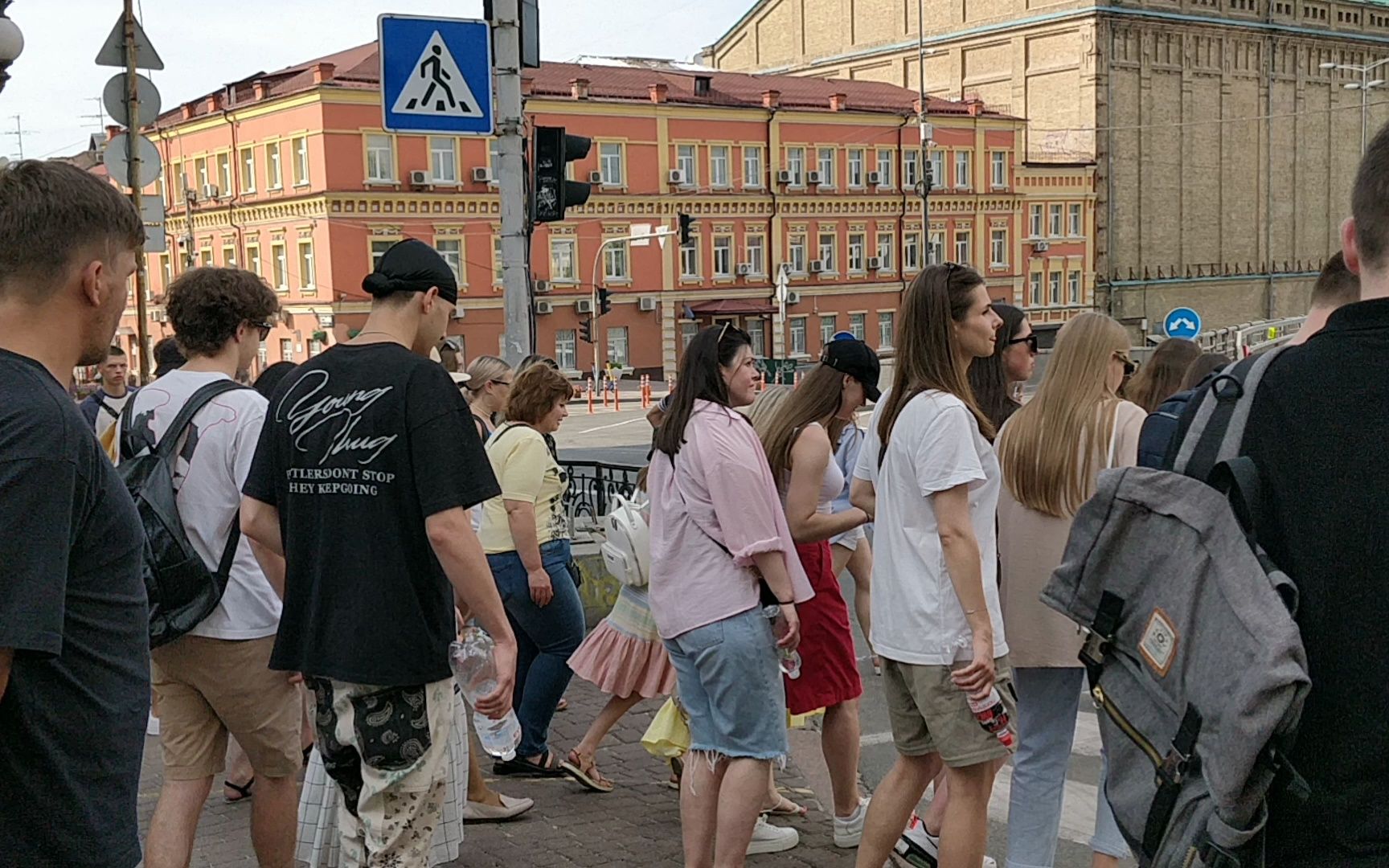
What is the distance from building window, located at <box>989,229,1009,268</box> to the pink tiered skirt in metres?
55.2

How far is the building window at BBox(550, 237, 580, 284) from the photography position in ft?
161

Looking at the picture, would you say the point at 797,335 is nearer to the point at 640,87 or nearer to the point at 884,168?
the point at 884,168

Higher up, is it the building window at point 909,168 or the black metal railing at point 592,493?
the building window at point 909,168

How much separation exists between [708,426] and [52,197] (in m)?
2.43

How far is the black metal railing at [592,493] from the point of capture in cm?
974

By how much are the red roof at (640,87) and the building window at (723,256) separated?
5.25m

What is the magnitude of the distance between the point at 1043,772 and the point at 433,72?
18.9 feet

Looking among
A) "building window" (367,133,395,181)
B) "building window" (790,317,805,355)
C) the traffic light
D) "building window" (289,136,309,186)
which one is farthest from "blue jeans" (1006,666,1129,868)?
"building window" (790,317,805,355)

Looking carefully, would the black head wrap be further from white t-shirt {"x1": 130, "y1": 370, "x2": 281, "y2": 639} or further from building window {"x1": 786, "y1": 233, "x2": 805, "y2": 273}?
building window {"x1": 786, "y1": 233, "x2": 805, "y2": 273}

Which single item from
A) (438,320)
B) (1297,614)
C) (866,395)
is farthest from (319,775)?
(1297,614)

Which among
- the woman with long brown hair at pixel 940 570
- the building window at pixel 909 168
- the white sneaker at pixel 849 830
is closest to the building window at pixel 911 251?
the building window at pixel 909 168

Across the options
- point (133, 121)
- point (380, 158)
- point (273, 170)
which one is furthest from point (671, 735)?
point (273, 170)

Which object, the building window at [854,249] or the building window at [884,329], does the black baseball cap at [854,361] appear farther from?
the building window at [884,329]

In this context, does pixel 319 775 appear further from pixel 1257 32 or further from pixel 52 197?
pixel 1257 32
